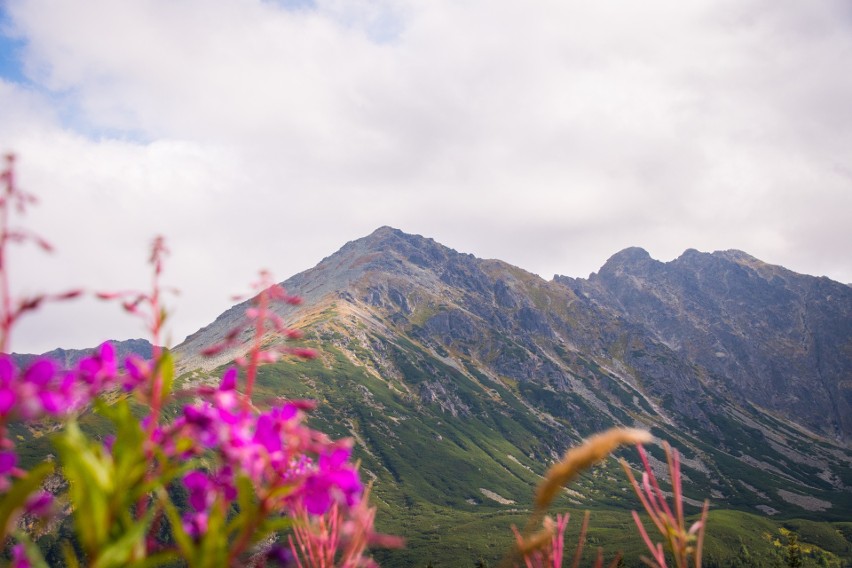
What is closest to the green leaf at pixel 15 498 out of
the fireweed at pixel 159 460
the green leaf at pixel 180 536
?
the fireweed at pixel 159 460

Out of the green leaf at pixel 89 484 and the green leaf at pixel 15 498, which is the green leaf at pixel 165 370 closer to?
the green leaf at pixel 89 484

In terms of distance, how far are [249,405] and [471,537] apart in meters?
195

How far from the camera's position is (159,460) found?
2326 mm

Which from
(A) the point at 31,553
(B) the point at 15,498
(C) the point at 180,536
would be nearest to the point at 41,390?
(B) the point at 15,498

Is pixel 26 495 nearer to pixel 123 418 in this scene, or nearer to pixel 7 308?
pixel 123 418

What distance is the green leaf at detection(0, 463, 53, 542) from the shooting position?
6.18 ft

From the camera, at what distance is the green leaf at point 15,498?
6.18ft

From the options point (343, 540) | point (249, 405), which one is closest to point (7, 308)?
point (249, 405)

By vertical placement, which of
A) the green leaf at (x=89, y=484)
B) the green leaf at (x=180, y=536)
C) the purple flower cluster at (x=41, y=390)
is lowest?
the green leaf at (x=180, y=536)

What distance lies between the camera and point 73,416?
226 cm

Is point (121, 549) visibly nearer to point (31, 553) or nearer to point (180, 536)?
point (180, 536)

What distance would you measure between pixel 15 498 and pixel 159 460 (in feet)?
1.72

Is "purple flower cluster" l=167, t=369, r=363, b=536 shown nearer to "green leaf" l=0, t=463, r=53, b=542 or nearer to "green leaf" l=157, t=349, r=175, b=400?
"green leaf" l=157, t=349, r=175, b=400

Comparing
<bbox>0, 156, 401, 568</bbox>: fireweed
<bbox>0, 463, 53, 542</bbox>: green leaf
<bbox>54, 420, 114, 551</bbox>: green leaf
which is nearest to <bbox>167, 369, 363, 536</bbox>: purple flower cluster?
<bbox>0, 156, 401, 568</bbox>: fireweed
